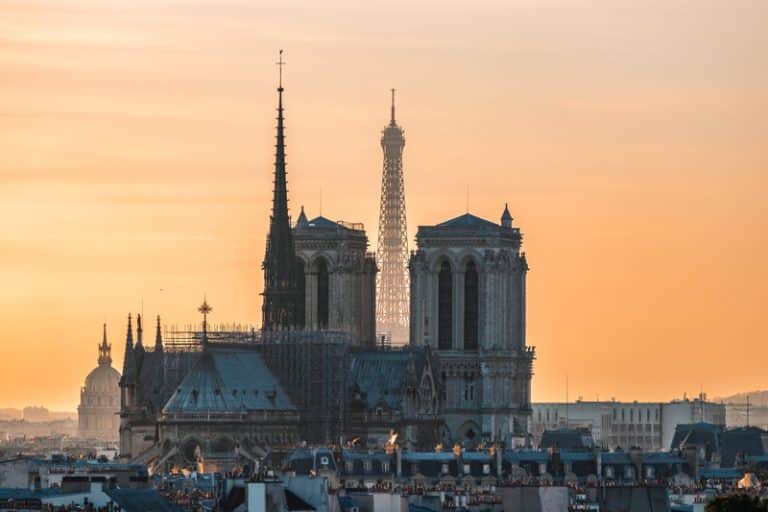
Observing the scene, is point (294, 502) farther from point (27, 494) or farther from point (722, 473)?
point (722, 473)

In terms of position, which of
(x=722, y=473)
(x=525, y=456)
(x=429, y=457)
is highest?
(x=525, y=456)

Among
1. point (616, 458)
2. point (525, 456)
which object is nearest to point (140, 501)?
point (525, 456)

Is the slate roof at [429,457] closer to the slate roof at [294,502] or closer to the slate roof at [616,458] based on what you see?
the slate roof at [616,458]

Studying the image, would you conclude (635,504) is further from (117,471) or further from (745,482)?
(117,471)

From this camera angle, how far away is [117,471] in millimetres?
165500

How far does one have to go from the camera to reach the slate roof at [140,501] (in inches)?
4638

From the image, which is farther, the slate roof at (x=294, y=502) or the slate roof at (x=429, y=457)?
the slate roof at (x=429, y=457)

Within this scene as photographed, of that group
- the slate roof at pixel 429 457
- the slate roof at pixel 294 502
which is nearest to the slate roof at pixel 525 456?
the slate roof at pixel 429 457

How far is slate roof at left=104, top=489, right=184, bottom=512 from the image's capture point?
118 m

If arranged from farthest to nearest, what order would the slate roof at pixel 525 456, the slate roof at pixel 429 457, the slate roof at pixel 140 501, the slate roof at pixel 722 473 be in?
the slate roof at pixel 525 456, the slate roof at pixel 429 457, the slate roof at pixel 722 473, the slate roof at pixel 140 501

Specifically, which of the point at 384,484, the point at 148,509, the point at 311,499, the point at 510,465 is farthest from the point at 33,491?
the point at 510,465

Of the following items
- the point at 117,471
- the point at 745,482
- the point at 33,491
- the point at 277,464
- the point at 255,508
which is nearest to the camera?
the point at 255,508

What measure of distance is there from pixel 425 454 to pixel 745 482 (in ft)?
117

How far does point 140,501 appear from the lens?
120125mm
